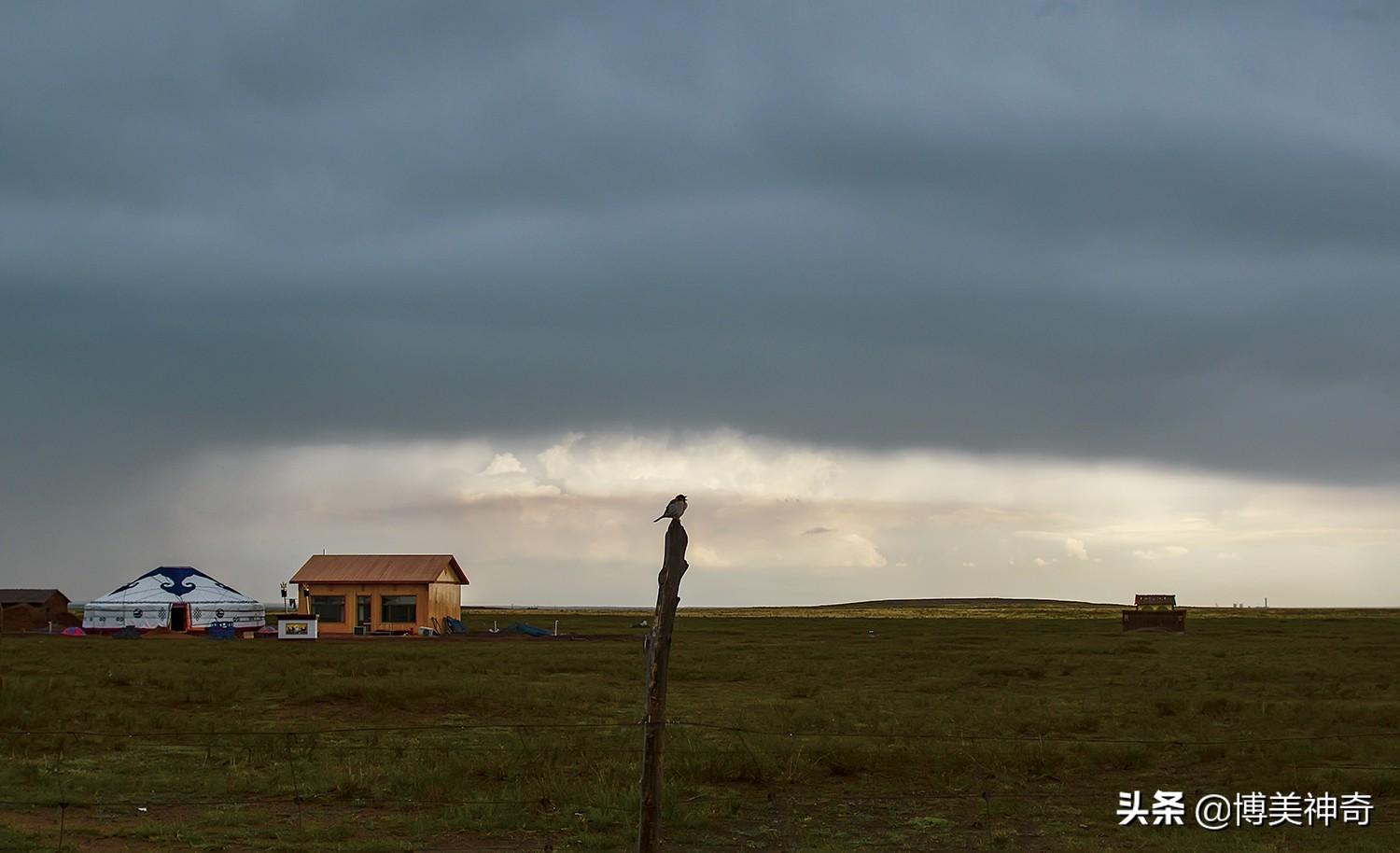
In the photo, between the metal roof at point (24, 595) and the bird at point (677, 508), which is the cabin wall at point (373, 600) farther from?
the bird at point (677, 508)

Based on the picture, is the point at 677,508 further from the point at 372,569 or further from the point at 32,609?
the point at 32,609

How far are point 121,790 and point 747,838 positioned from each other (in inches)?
371

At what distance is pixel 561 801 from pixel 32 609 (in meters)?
94.2

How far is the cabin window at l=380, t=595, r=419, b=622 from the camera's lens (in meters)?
73.9

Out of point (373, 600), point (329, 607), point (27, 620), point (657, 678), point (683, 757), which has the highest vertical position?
point (657, 678)

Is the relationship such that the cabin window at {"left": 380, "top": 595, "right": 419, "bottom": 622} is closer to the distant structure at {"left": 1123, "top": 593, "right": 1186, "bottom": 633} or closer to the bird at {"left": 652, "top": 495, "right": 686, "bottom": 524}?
the distant structure at {"left": 1123, "top": 593, "right": 1186, "bottom": 633}

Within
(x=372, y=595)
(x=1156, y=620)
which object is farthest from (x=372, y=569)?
(x=1156, y=620)

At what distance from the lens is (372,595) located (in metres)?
74.1

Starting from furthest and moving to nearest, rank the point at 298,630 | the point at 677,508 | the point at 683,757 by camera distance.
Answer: the point at 298,630 → the point at 683,757 → the point at 677,508

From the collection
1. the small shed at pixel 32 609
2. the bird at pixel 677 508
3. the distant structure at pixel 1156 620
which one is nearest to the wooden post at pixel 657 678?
the bird at pixel 677 508

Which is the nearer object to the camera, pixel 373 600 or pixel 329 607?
pixel 373 600

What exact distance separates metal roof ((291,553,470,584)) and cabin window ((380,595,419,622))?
1.20 meters

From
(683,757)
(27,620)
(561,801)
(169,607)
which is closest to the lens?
(561,801)

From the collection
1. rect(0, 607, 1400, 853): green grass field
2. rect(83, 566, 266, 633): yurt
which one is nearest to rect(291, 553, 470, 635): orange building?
rect(83, 566, 266, 633): yurt
